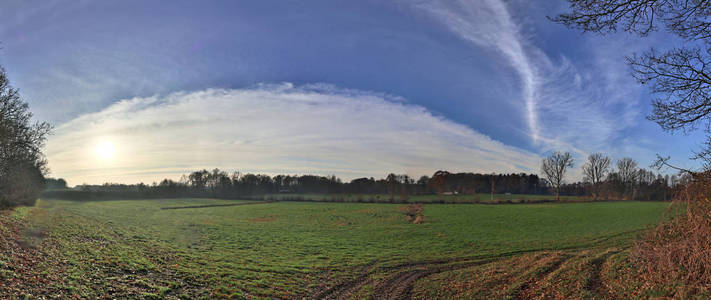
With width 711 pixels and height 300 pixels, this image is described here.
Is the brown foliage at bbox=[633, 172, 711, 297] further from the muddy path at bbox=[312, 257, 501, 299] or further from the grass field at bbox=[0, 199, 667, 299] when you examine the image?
the muddy path at bbox=[312, 257, 501, 299]

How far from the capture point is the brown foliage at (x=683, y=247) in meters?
8.19

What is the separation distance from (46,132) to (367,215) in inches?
1633

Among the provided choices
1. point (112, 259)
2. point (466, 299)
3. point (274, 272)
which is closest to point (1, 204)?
point (112, 259)

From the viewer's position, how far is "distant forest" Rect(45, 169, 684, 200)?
8294 cm

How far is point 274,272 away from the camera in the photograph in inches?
698

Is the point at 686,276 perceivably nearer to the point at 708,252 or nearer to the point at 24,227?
the point at 708,252

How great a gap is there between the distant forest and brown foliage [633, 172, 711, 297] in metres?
70.1

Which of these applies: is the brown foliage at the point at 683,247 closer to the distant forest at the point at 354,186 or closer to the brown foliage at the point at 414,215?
the brown foliage at the point at 414,215

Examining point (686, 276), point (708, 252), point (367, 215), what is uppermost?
point (708, 252)

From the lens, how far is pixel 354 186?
9544cm

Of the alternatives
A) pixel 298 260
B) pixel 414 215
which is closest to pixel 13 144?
pixel 298 260

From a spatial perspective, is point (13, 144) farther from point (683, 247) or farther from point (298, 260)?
point (683, 247)

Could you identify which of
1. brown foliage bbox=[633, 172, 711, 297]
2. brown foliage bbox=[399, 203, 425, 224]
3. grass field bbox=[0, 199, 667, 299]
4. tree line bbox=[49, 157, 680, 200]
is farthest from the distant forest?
brown foliage bbox=[633, 172, 711, 297]

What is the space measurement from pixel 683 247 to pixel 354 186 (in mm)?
87512
